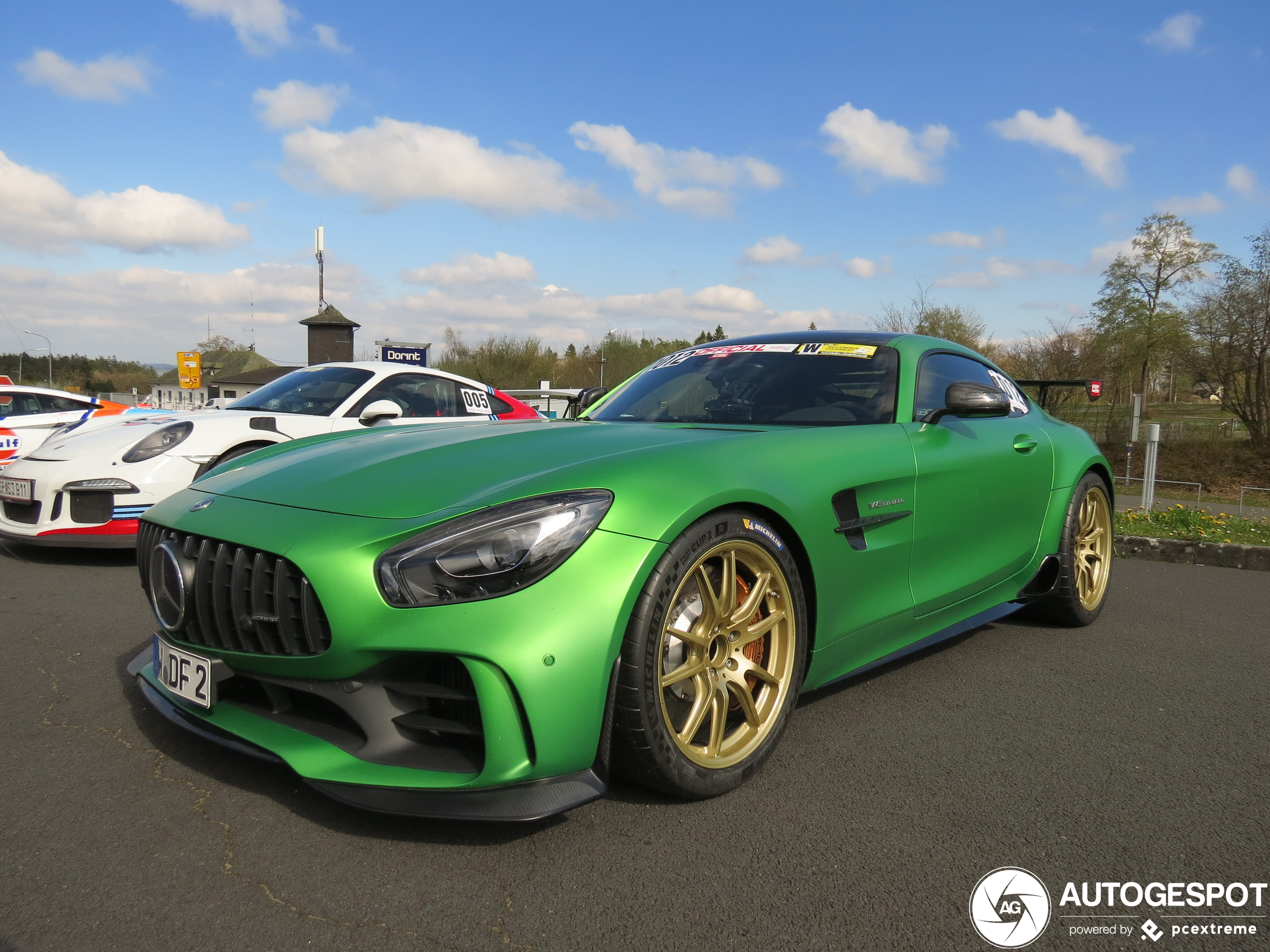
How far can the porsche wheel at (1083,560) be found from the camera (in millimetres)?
4051

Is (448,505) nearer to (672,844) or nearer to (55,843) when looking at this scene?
(672,844)

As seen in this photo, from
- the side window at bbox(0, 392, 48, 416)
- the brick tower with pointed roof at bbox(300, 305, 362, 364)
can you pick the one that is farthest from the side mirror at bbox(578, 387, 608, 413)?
the brick tower with pointed roof at bbox(300, 305, 362, 364)

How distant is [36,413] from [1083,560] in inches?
430

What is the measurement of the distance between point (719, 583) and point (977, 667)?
5.94ft

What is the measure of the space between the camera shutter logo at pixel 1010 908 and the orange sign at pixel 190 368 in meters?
28.1

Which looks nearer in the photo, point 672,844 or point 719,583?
point 672,844

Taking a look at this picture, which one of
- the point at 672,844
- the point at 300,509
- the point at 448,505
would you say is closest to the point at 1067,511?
the point at 672,844

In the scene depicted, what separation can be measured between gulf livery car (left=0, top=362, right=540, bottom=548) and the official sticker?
2.65 m

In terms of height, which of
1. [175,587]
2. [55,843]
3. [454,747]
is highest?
[175,587]

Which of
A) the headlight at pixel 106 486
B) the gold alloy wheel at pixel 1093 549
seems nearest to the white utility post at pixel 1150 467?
the gold alloy wheel at pixel 1093 549

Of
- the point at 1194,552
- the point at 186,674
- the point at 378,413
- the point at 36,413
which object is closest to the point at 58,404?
the point at 36,413

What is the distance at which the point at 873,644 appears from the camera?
9.36 ft

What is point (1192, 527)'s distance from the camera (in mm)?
7441

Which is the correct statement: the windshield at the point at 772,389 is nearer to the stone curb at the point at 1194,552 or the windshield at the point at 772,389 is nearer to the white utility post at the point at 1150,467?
the stone curb at the point at 1194,552
